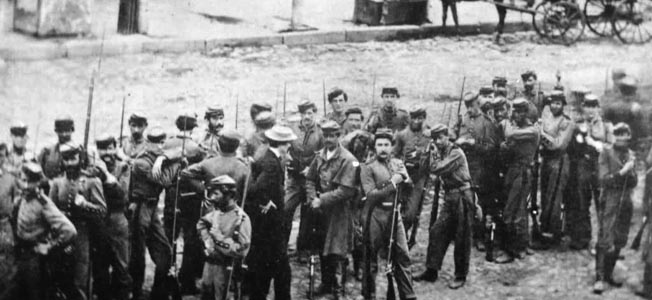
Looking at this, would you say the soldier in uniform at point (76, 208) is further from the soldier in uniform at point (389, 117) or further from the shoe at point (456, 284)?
the soldier in uniform at point (389, 117)

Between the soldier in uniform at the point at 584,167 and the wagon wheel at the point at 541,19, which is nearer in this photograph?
the soldier in uniform at the point at 584,167

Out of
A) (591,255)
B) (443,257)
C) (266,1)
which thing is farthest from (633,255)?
(266,1)

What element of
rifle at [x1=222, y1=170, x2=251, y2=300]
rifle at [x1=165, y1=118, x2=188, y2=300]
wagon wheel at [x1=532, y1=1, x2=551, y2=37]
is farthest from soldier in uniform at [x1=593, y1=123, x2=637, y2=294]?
wagon wheel at [x1=532, y1=1, x2=551, y2=37]

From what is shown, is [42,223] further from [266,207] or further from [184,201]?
[266,207]

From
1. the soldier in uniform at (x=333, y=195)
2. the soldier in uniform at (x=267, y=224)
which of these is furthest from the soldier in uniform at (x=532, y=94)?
the soldier in uniform at (x=267, y=224)

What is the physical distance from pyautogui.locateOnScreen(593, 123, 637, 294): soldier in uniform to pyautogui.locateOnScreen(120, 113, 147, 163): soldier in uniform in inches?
171

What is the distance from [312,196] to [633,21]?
9868 millimetres

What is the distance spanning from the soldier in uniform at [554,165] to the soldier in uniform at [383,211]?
6.70ft

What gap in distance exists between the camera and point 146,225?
8602 millimetres

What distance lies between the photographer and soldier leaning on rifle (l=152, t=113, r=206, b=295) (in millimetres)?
8773

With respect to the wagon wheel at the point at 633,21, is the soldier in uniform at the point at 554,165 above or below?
below

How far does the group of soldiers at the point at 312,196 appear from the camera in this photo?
25.9 ft

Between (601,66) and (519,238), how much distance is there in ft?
24.1

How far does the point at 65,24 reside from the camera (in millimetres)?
15898
